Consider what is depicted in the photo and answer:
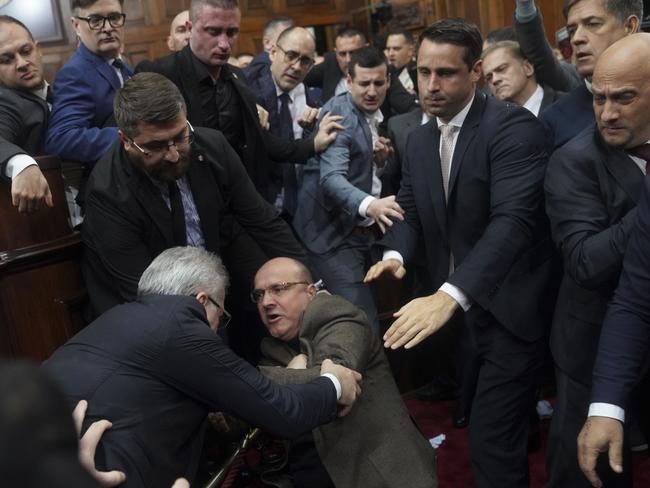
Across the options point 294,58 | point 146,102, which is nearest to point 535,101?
point 294,58

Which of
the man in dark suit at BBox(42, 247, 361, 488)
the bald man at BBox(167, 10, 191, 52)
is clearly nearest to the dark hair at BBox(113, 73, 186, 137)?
the man in dark suit at BBox(42, 247, 361, 488)

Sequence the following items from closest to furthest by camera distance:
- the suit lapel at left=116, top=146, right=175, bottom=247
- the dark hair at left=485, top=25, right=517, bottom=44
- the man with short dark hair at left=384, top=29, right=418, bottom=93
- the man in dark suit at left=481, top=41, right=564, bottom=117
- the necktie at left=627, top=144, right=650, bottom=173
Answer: the necktie at left=627, top=144, right=650, bottom=173 → the suit lapel at left=116, top=146, right=175, bottom=247 → the man in dark suit at left=481, top=41, right=564, bottom=117 → the dark hair at left=485, top=25, right=517, bottom=44 → the man with short dark hair at left=384, top=29, right=418, bottom=93

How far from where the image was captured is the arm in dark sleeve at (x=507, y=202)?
7.36ft

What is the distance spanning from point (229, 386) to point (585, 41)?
151 centimetres

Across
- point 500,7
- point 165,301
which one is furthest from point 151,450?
point 500,7

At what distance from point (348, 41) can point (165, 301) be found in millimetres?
2806

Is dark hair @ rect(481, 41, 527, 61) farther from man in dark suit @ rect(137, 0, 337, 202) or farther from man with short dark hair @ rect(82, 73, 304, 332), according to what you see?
man with short dark hair @ rect(82, 73, 304, 332)

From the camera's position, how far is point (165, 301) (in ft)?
6.88

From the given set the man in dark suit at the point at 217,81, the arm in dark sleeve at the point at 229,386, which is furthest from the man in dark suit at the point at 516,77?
the arm in dark sleeve at the point at 229,386

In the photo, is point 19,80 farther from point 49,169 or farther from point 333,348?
point 333,348

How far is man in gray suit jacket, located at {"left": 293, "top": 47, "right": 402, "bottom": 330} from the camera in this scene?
3373 mm

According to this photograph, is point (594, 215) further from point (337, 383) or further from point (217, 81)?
point (217, 81)

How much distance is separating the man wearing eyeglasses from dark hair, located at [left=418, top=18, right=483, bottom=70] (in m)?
1.10

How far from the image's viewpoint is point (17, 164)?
2436 mm
